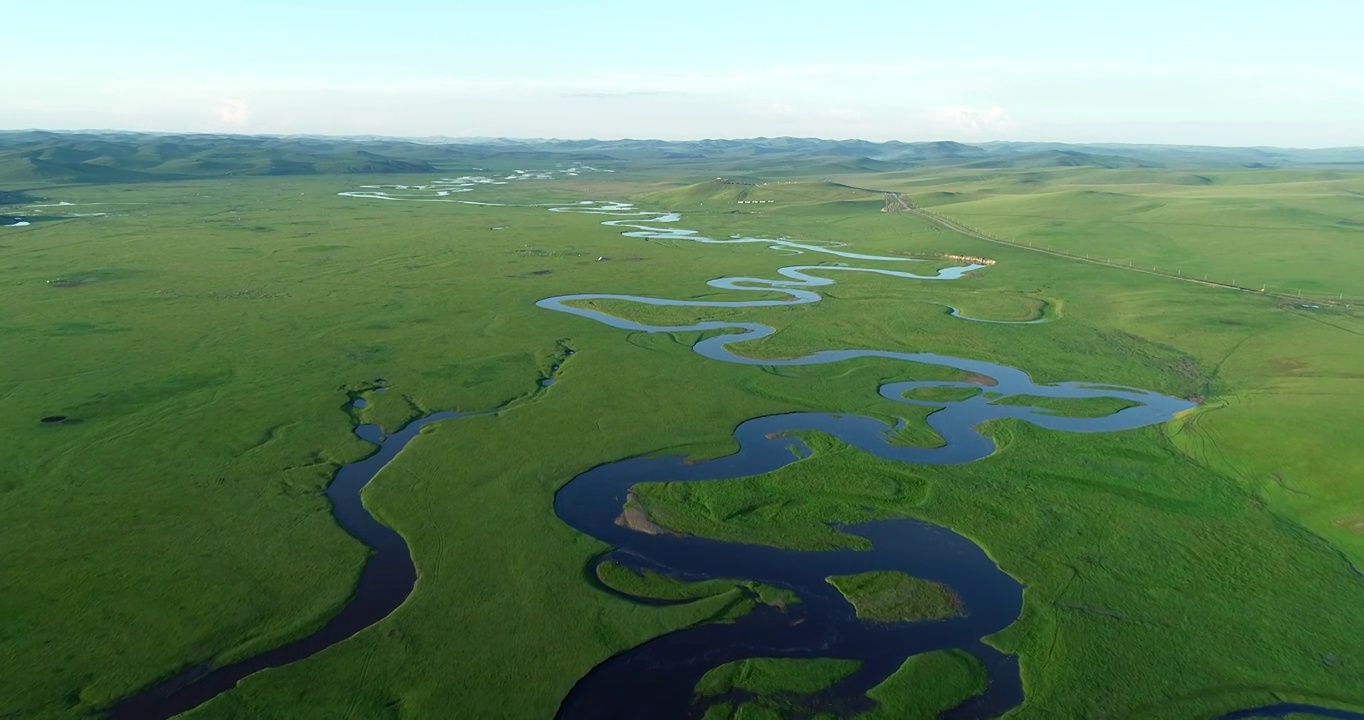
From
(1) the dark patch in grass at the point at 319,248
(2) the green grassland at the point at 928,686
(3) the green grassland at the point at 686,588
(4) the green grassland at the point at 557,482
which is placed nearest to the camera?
(2) the green grassland at the point at 928,686

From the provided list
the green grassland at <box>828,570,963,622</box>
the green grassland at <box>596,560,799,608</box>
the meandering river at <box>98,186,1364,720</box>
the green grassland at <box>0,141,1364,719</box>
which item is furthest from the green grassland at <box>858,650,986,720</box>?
the green grassland at <box>596,560,799,608</box>

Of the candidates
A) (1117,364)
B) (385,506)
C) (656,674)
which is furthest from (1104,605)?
(1117,364)

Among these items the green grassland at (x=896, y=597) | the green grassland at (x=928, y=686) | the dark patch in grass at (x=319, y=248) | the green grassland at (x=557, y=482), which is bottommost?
the green grassland at (x=928, y=686)

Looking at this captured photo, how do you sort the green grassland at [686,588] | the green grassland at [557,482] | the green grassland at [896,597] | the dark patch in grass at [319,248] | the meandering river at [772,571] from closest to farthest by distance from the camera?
1. the meandering river at [772,571]
2. the green grassland at [557,482]
3. the green grassland at [896,597]
4. the green grassland at [686,588]
5. the dark patch in grass at [319,248]

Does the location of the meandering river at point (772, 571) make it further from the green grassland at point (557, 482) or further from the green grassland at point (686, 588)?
the green grassland at point (557, 482)

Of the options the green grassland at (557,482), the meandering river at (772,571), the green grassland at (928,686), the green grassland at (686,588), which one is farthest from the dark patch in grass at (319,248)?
the green grassland at (928,686)

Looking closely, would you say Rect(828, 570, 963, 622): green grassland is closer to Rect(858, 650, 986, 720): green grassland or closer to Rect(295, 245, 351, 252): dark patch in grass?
Rect(858, 650, 986, 720): green grassland
